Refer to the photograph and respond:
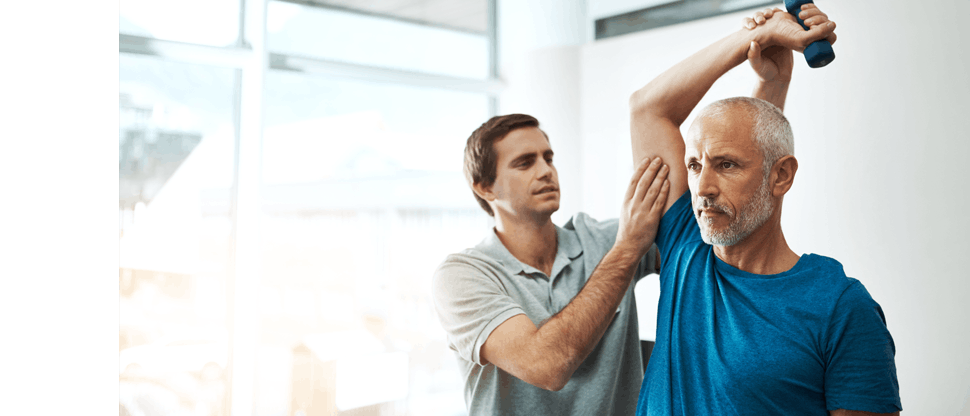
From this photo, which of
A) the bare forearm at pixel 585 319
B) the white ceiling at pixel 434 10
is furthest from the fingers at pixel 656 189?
the white ceiling at pixel 434 10

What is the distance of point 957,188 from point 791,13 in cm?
160

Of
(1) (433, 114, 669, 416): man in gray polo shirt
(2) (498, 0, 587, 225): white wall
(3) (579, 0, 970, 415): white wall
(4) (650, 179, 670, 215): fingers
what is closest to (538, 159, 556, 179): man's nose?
(1) (433, 114, 669, 416): man in gray polo shirt

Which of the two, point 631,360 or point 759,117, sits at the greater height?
point 759,117

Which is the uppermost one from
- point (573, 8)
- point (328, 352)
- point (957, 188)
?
point (573, 8)

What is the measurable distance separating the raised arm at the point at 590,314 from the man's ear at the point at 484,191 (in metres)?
0.46

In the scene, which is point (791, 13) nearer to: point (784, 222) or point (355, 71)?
point (784, 222)

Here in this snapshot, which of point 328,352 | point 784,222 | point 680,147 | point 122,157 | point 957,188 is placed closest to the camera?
point 680,147

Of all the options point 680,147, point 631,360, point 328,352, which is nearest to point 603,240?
point 631,360

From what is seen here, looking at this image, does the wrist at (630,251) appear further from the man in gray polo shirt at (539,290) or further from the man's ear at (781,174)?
the man's ear at (781,174)

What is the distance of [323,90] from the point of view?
121 inches

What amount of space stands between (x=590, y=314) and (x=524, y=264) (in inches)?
12.7

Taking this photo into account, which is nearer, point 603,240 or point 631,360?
point 631,360

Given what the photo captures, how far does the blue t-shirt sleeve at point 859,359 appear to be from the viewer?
95 cm

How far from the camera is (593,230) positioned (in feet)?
5.78
